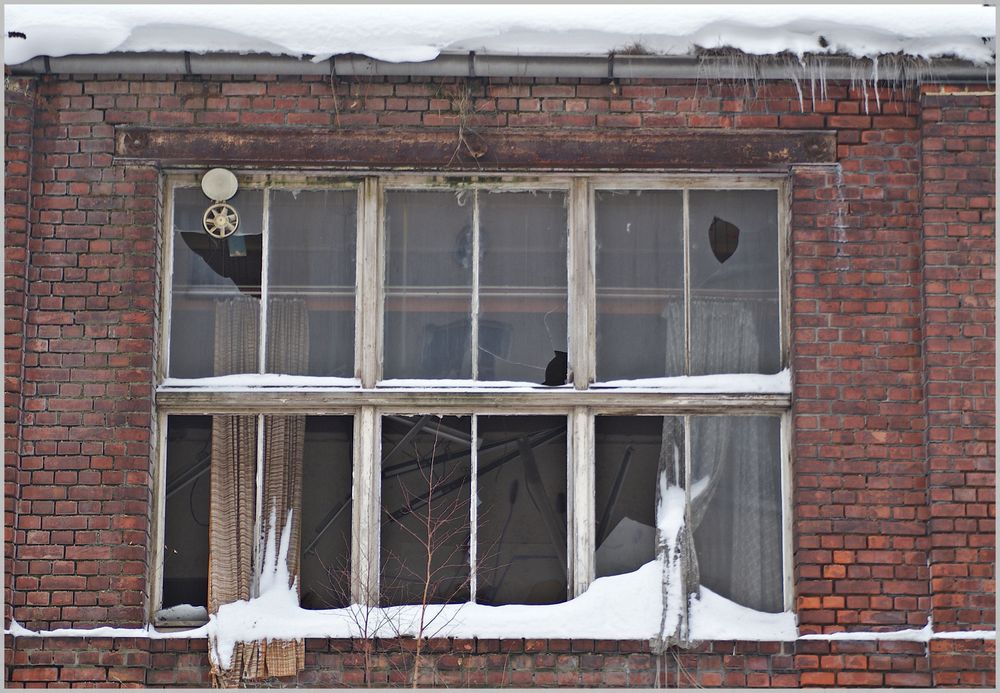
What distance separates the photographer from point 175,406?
7.07 meters

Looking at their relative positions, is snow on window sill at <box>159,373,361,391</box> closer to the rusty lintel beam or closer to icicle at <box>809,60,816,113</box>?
the rusty lintel beam

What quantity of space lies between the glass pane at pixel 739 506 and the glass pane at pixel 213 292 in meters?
2.29

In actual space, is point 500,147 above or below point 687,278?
above

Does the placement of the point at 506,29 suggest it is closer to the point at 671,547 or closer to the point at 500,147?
the point at 500,147

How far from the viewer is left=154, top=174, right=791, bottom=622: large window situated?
6.93m

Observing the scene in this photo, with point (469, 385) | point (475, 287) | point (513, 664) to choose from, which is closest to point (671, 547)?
point (513, 664)

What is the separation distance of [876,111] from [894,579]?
7.66 ft

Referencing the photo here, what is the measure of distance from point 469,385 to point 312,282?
97 centimetres

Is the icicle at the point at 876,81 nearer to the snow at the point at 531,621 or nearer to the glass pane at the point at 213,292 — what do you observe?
the snow at the point at 531,621

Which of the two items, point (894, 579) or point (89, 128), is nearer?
point (894, 579)

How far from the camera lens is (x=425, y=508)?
6980 mm

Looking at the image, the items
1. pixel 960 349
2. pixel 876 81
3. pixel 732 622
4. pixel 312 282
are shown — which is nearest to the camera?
pixel 732 622

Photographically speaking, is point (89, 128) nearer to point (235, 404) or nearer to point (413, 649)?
point (235, 404)

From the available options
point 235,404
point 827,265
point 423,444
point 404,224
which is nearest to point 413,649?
point 423,444
